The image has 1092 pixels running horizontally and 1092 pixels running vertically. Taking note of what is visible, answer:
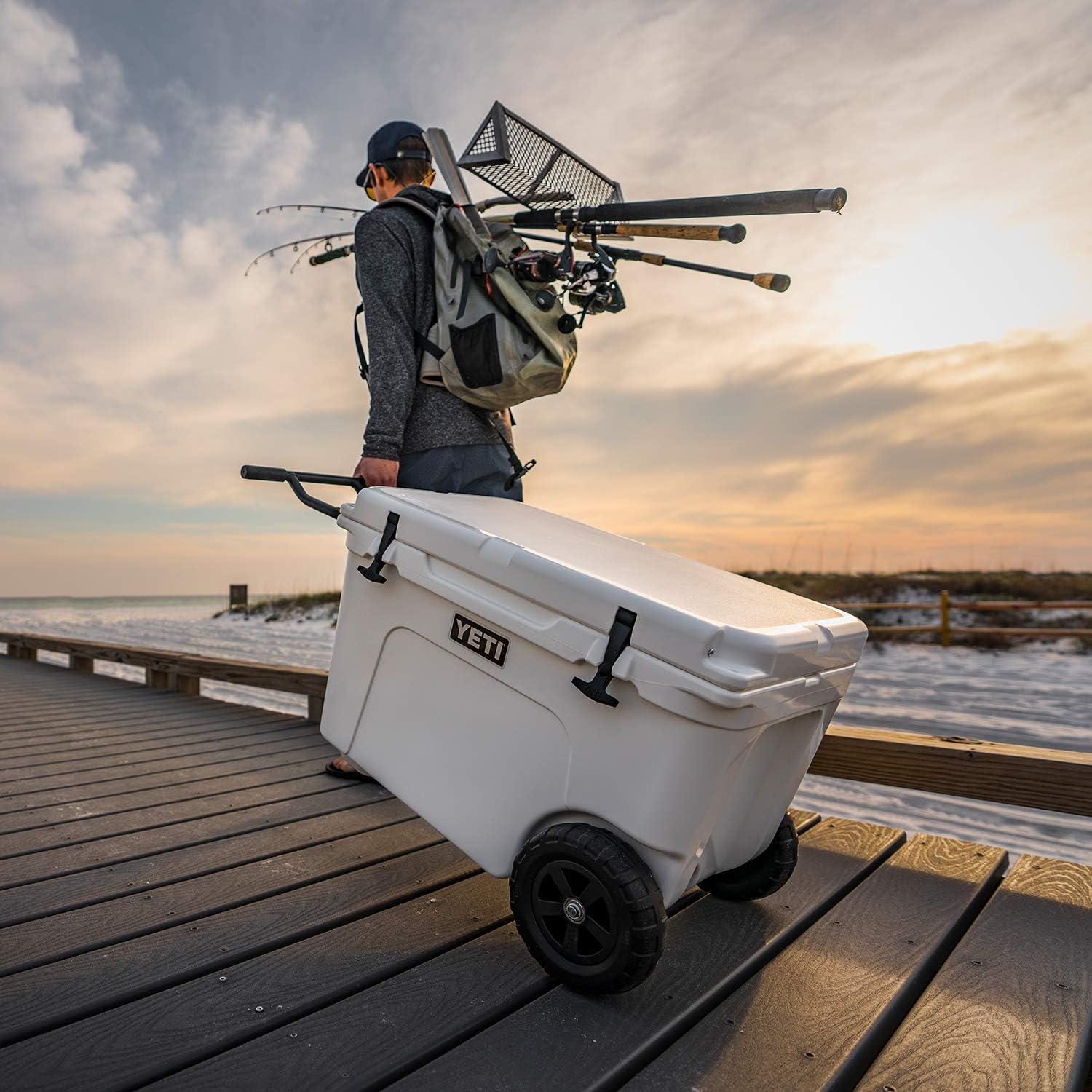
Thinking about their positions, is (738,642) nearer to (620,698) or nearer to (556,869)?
(620,698)

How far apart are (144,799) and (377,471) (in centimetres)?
110

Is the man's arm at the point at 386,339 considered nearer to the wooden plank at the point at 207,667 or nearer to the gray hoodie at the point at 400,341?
the gray hoodie at the point at 400,341

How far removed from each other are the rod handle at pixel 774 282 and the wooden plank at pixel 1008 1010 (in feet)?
4.23

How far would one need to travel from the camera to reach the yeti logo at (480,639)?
1.14 m

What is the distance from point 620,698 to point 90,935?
0.93m

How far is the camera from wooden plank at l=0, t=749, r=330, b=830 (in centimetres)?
179

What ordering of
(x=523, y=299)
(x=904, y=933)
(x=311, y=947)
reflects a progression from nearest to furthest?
(x=311, y=947) → (x=904, y=933) → (x=523, y=299)

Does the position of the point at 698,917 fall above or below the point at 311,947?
above

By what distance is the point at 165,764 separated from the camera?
2375mm

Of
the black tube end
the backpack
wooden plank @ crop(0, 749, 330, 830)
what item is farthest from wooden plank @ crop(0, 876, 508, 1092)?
the black tube end

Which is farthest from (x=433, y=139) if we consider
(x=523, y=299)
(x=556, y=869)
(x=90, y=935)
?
(x=90, y=935)

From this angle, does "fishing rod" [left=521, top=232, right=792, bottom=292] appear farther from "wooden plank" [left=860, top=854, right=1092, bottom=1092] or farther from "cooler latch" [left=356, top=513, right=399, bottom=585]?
"wooden plank" [left=860, top=854, right=1092, bottom=1092]

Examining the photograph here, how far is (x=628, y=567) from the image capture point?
3.92 feet

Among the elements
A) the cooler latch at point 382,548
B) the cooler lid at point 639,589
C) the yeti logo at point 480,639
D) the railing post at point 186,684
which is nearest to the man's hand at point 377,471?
the cooler lid at point 639,589
